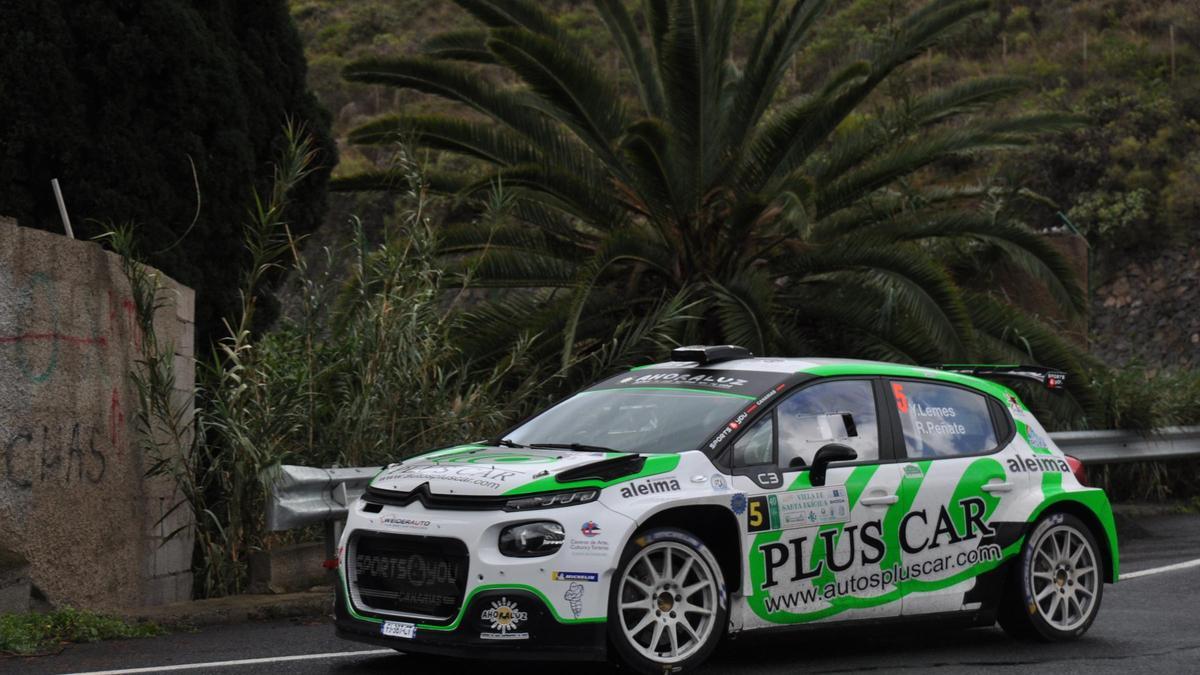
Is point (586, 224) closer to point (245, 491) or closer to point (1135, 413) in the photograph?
point (1135, 413)

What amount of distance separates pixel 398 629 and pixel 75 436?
117 inches

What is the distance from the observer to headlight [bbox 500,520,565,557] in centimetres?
654

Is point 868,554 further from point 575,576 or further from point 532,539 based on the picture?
point 532,539

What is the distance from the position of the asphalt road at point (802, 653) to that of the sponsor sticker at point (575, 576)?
90 centimetres

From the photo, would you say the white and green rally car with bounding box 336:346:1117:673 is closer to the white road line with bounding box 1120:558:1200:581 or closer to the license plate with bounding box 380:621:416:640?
the license plate with bounding box 380:621:416:640

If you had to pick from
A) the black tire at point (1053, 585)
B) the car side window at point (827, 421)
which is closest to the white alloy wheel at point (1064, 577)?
the black tire at point (1053, 585)

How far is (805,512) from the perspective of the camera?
24.3ft

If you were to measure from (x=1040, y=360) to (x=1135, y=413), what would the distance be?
107 cm

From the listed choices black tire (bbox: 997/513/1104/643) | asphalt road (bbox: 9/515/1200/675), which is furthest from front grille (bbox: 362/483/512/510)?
black tire (bbox: 997/513/1104/643)

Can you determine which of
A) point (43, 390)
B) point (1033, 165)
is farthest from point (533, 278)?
point (1033, 165)

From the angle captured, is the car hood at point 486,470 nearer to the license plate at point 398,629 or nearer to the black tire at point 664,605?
the black tire at point 664,605

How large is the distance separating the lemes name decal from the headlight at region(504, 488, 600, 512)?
→ 982 mm

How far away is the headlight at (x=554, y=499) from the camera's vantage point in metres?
6.62

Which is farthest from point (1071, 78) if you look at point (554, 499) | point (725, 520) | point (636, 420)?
point (554, 499)
